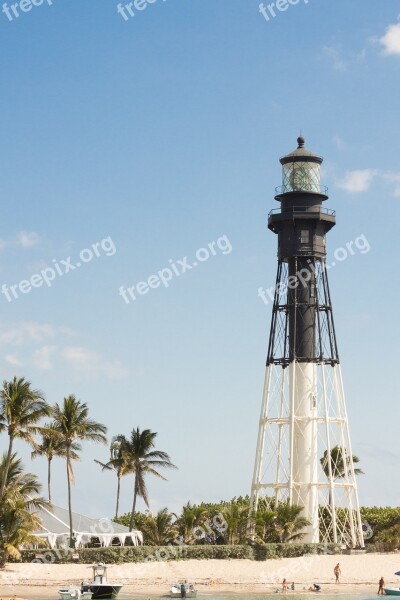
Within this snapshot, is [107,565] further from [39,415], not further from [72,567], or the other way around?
[39,415]

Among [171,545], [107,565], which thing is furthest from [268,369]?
[107,565]

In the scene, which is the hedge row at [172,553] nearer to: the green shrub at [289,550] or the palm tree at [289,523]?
the green shrub at [289,550]

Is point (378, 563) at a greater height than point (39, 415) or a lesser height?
lesser

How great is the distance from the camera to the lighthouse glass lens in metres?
87.2

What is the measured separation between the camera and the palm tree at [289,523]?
77875 mm

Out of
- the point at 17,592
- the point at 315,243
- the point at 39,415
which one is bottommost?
the point at 17,592

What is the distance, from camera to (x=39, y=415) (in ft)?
242

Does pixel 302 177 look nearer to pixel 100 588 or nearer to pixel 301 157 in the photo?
pixel 301 157

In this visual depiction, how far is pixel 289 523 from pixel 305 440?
296 inches

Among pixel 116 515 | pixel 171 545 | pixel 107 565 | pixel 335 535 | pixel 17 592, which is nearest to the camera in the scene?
pixel 17 592

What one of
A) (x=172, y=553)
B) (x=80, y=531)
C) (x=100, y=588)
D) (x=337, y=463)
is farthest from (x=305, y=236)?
(x=100, y=588)

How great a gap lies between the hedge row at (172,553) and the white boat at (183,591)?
7.37 meters

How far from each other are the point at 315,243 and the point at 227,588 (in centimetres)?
2837

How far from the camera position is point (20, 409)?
7281 centimetres
